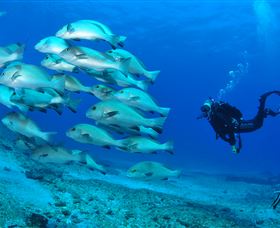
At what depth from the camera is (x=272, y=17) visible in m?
35.5

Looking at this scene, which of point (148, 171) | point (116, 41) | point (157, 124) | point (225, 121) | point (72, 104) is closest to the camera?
point (116, 41)

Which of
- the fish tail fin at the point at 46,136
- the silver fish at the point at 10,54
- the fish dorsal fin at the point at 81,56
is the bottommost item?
the fish tail fin at the point at 46,136

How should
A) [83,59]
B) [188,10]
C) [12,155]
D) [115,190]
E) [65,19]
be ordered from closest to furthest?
1. [83,59]
2. [115,190]
3. [12,155]
4. [188,10]
5. [65,19]

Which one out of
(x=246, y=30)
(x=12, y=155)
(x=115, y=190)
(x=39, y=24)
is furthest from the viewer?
(x=39, y=24)

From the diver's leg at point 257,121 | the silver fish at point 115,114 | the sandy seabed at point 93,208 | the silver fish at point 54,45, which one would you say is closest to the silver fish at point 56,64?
the silver fish at point 54,45

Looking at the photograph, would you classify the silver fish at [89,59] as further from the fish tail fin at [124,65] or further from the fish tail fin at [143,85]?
the fish tail fin at [143,85]

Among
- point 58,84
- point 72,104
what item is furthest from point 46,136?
point 58,84

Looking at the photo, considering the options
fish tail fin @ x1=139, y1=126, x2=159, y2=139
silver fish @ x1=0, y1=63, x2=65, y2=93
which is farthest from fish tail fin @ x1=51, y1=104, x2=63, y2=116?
fish tail fin @ x1=139, y1=126, x2=159, y2=139

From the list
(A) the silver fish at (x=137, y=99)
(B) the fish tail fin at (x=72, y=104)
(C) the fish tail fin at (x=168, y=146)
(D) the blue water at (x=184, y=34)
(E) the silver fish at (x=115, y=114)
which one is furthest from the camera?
(D) the blue water at (x=184, y=34)

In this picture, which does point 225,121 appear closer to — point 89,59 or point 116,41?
point 116,41

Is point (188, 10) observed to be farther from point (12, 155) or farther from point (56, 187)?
point (56, 187)

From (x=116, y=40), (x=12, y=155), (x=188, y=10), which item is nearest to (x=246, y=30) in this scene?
(x=188, y=10)

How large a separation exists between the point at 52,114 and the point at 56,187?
8415 centimetres

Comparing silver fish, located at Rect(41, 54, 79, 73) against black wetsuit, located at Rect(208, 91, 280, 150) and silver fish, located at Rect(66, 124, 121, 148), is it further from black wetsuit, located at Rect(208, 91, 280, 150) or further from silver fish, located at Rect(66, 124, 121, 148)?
black wetsuit, located at Rect(208, 91, 280, 150)
